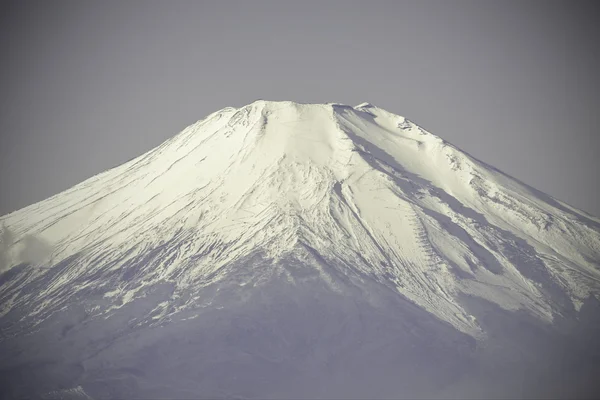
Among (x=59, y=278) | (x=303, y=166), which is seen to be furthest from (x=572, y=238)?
(x=59, y=278)

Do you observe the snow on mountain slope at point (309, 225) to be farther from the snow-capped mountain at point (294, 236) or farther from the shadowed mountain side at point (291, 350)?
the shadowed mountain side at point (291, 350)

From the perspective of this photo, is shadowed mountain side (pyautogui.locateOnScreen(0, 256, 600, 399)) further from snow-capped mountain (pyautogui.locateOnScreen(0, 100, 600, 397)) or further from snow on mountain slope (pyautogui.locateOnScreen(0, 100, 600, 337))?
snow on mountain slope (pyautogui.locateOnScreen(0, 100, 600, 337))

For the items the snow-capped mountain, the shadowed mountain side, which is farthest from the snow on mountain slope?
the shadowed mountain side

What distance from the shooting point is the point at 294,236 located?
104250 mm

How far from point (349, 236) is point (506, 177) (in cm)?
2681

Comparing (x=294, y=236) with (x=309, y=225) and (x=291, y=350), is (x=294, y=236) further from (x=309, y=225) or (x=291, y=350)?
(x=291, y=350)

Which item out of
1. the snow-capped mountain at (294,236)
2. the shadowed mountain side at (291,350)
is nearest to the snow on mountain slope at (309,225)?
the snow-capped mountain at (294,236)

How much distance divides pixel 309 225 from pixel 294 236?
2.62 m

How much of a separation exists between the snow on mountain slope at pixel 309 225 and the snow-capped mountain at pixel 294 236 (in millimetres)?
161

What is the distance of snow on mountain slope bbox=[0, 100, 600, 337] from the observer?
104 metres

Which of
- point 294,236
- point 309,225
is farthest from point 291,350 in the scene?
point 309,225

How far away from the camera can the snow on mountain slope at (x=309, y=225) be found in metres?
104

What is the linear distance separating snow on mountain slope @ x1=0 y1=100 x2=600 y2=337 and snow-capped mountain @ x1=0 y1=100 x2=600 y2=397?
0.16m

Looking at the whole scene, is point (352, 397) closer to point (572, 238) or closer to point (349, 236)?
point (349, 236)
